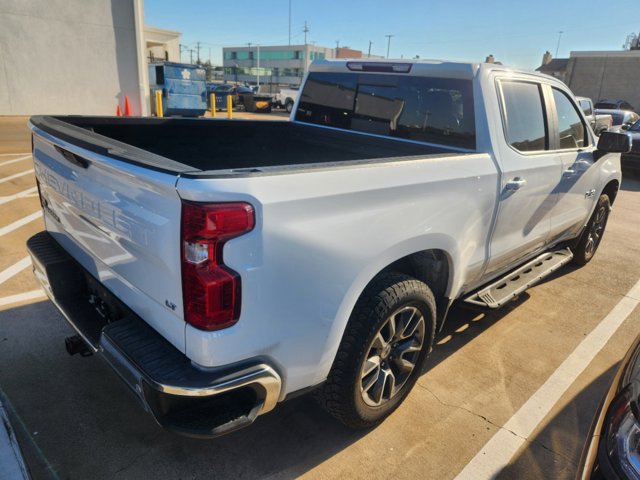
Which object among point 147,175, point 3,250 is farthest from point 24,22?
point 147,175

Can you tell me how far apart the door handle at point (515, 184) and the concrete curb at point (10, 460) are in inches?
121

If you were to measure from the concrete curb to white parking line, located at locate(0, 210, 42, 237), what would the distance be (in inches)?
152

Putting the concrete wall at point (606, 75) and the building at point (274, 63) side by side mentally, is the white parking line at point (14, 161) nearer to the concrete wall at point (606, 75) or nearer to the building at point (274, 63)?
the concrete wall at point (606, 75)

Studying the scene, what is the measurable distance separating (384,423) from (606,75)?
177ft

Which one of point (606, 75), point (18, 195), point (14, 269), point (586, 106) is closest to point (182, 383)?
point (14, 269)

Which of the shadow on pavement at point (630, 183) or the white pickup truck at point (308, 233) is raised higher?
the white pickup truck at point (308, 233)

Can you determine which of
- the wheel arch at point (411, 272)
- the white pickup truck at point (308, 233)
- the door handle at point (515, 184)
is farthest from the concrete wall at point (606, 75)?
the wheel arch at point (411, 272)

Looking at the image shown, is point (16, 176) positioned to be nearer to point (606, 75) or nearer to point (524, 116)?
Answer: point (524, 116)

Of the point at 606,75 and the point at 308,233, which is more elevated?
the point at 606,75

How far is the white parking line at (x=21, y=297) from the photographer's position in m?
3.83

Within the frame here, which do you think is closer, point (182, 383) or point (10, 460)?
point (182, 383)

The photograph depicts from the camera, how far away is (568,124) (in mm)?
4152

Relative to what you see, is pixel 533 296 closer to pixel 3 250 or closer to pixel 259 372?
pixel 259 372

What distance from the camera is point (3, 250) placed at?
4.86m
